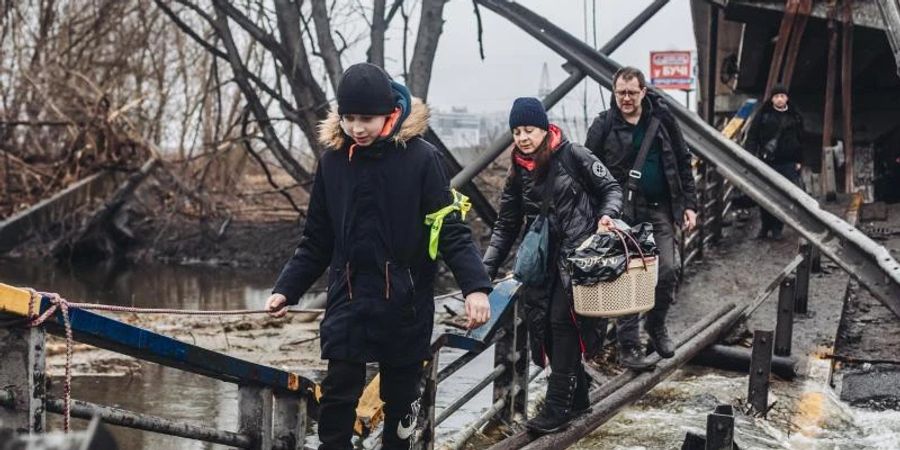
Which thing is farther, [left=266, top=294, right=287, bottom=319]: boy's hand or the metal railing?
[left=266, top=294, right=287, bottom=319]: boy's hand

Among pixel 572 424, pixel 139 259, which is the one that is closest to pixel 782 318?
→ pixel 572 424

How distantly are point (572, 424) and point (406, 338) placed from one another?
5.24 ft

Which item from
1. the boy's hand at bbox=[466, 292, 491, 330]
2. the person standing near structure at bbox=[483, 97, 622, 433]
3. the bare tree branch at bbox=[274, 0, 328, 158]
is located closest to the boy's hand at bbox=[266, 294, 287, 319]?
the boy's hand at bbox=[466, 292, 491, 330]

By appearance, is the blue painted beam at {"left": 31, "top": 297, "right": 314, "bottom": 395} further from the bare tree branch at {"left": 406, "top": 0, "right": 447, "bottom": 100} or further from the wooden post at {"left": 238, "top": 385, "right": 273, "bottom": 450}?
the bare tree branch at {"left": 406, "top": 0, "right": 447, "bottom": 100}

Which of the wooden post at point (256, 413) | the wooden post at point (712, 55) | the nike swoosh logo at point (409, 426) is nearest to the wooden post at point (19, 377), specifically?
the wooden post at point (256, 413)

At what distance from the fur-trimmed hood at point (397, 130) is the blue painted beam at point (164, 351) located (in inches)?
35.4

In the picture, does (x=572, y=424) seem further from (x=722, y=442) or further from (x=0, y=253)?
(x=0, y=253)

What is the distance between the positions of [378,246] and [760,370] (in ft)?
11.0

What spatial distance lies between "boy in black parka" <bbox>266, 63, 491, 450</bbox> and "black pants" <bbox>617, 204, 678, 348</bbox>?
2615mm

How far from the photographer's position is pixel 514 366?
571cm

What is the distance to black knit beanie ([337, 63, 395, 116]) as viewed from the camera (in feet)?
13.0

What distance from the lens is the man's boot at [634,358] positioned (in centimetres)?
628

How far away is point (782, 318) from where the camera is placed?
7746 millimetres

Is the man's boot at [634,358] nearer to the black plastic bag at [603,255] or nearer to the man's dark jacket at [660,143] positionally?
the man's dark jacket at [660,143]
